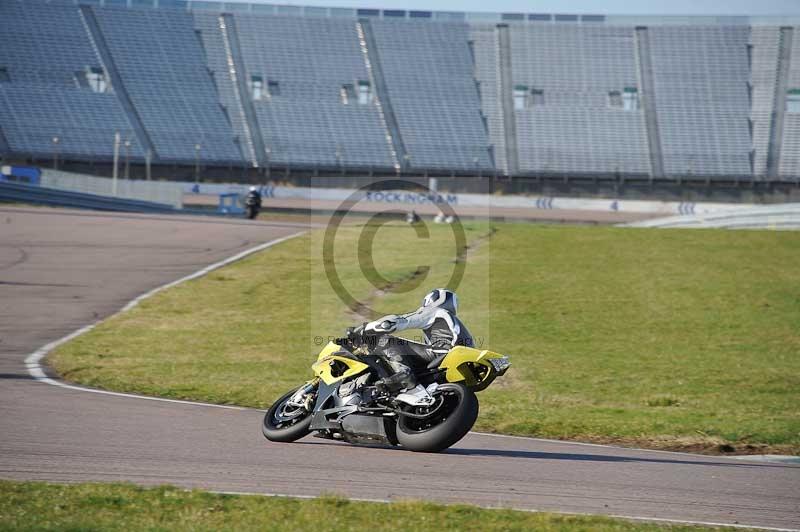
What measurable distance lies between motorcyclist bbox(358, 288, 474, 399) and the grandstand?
5680 centimetres

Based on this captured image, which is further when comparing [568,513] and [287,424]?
[287,424]

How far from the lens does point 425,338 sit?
9602 mm

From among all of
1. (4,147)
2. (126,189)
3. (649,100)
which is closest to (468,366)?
(126,189)

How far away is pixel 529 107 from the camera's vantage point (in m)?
71.7

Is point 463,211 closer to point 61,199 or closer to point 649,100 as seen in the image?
point 649,100

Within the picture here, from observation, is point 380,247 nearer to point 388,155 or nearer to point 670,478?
point 670,478

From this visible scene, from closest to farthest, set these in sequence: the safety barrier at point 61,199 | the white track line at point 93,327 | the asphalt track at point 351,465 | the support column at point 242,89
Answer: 1. the asphalt track at point 351,465
2. the white track line at point 93,327
3. the safety barrier at point 61,199
4. the support column at point 242,89

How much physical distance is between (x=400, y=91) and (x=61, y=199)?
110 ft

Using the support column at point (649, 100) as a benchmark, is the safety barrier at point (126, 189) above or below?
below

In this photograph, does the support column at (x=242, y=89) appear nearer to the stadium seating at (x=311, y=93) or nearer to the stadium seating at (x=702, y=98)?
the stadium seating at (x=311, y=93)

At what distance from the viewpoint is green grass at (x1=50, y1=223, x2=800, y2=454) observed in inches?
508

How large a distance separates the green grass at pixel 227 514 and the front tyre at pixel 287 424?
2616 mm

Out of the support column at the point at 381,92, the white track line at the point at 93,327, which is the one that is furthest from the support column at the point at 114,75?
the white track line at the point at 93,327

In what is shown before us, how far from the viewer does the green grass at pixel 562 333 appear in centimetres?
1290
